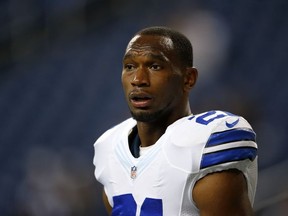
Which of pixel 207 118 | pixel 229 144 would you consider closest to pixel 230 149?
pixel 229 144

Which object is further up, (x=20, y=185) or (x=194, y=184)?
(x=194, y=184)

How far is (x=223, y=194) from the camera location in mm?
1583

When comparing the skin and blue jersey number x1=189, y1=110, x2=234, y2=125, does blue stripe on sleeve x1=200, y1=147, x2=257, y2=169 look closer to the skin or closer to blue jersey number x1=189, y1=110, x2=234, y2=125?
blue jersey number x1=189, y1=110, x2=234, y2=125

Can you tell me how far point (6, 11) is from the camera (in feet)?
14.6

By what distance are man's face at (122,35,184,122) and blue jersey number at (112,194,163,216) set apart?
20 centimetres

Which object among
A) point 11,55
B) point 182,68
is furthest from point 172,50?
point 11,55

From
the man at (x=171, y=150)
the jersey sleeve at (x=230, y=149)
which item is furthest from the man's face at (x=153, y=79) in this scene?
the jersey sleeve at (x=230, y=149)

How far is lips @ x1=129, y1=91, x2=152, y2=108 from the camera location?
1.76 metres

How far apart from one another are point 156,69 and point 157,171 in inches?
9.7

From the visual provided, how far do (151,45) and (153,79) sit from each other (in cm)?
8

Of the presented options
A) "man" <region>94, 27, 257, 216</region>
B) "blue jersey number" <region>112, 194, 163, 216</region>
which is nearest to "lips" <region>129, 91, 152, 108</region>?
"man" <region>94, 27, 257, 216</region>

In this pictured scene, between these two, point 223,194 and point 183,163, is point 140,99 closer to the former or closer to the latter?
point 183,163

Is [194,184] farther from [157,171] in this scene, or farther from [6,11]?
[6,11]

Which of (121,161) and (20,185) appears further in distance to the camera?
(20,185)
